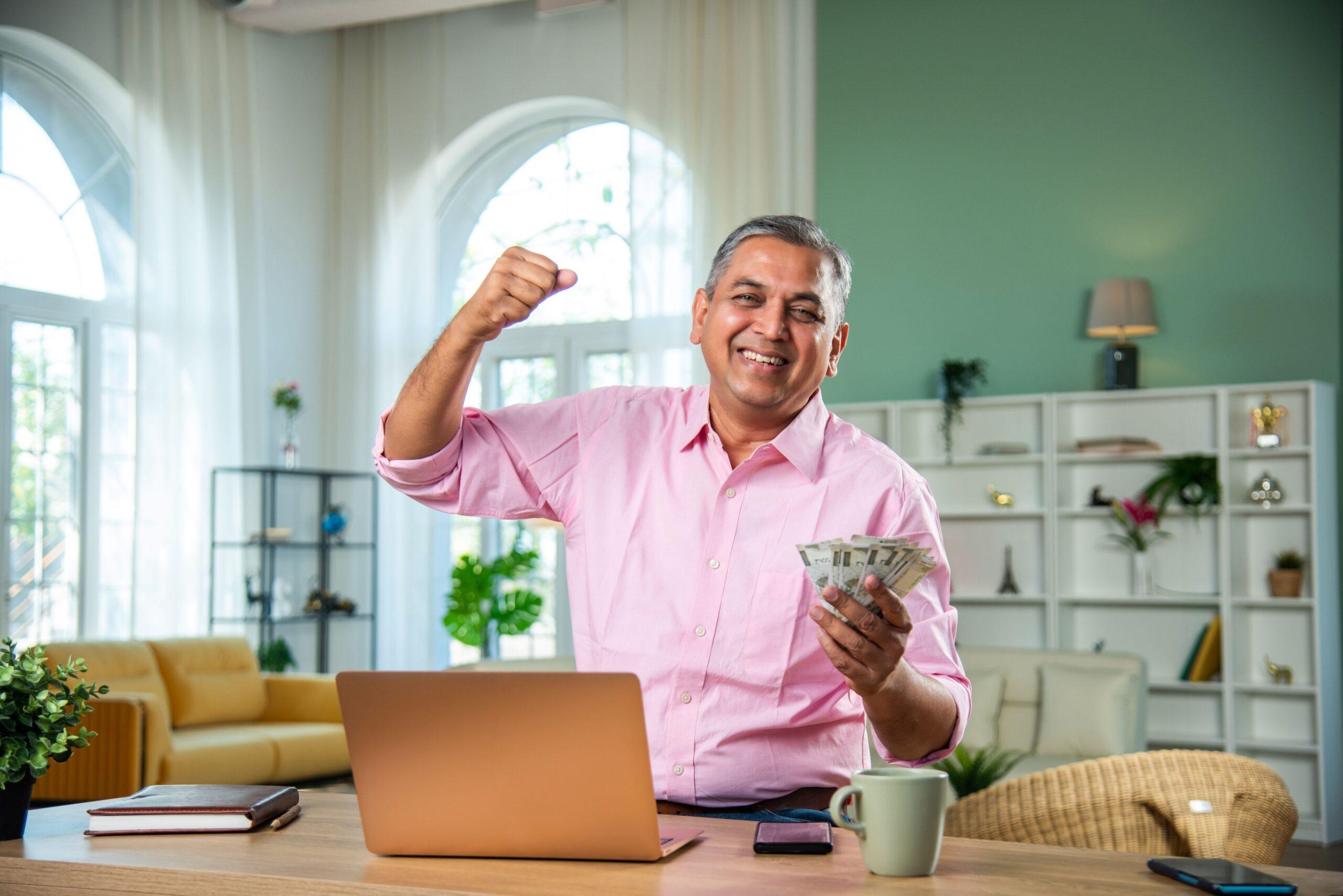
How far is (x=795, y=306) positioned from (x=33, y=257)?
17.7 ft

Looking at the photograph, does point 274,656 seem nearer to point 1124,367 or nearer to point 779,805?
point 1124,367

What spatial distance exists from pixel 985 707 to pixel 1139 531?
121cm

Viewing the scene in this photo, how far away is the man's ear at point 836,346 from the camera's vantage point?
71.1 inches

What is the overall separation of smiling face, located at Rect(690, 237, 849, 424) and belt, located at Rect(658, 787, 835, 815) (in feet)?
1.64

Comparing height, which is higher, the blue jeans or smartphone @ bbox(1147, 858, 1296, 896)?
smartphone @ bbox(1147, 858, 1296, 896)

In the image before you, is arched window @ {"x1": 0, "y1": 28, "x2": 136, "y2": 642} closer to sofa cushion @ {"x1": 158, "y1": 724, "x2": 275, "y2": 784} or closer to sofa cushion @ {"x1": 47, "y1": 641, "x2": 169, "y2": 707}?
sofa cushion @ {"x1": 47, "y1": 641, "x2": 169, "y2": 707}

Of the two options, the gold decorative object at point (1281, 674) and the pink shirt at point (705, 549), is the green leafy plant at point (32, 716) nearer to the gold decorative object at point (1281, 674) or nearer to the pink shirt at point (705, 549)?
the pink shirt at point (705, 549)

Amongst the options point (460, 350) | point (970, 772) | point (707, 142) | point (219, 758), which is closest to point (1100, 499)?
point (970, 772)

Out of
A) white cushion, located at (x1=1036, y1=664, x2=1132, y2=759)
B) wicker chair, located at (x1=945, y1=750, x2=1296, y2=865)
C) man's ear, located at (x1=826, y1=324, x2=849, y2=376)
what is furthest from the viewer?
white cushion, located at (x1=1036, y1=664, x2=1132, y2=759)

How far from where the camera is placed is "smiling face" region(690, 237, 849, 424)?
1706mm

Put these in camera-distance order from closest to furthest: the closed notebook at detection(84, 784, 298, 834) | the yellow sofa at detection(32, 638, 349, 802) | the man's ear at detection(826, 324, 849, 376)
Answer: the closed notebook at detection(84, 784, 298, 834), the man's ear at detection(826, 324, 849, 376), the yellow sofa at detection(32, 638, 349, 802)

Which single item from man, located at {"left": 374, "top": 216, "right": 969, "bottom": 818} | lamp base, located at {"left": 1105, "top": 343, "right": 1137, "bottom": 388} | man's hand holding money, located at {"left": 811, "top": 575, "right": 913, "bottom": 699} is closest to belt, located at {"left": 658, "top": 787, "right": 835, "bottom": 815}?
man, located at {"left": 374, "top": 216, "right": 969, "bottom": 818}

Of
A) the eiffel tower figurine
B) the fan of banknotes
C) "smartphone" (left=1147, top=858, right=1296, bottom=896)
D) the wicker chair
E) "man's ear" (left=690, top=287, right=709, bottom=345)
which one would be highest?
"man's ear" (left=690, top=287, right=709, bottom=345)

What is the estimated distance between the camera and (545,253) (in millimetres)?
7172
